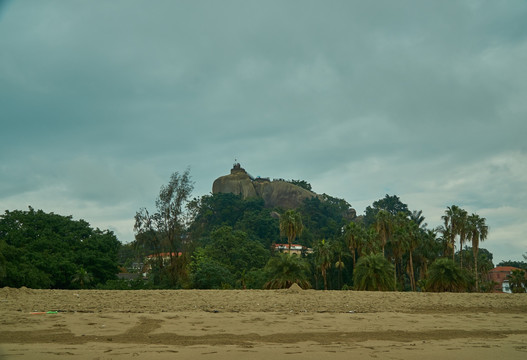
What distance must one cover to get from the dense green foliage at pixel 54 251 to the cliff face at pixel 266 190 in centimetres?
7657

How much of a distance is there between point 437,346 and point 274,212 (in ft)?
315

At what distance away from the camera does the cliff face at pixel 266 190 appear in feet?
374

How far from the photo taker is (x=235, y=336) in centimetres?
845

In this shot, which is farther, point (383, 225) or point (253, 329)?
point (383, 225)

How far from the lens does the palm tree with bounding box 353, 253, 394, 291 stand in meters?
30.6

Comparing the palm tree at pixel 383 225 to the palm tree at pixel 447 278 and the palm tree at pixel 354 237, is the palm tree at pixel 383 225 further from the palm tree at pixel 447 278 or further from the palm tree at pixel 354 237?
the palm tree at pixel 447 278

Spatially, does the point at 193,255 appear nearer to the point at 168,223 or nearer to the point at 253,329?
the point at 168,223

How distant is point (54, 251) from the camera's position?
1340 inches

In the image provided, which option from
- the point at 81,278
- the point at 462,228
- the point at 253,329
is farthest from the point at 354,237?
the point at 253,329

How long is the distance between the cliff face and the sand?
99023 millimetres

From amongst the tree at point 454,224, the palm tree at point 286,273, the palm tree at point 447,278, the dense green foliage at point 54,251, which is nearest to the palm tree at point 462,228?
the tree at point 454,224

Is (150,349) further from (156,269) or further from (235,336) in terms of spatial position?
(156,269)

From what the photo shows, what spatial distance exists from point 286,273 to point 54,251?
18703 millimetres

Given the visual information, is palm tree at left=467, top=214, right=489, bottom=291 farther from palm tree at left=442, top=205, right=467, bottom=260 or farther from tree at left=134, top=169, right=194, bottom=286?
tree at left=134, top=169, right=194, bottom=286
